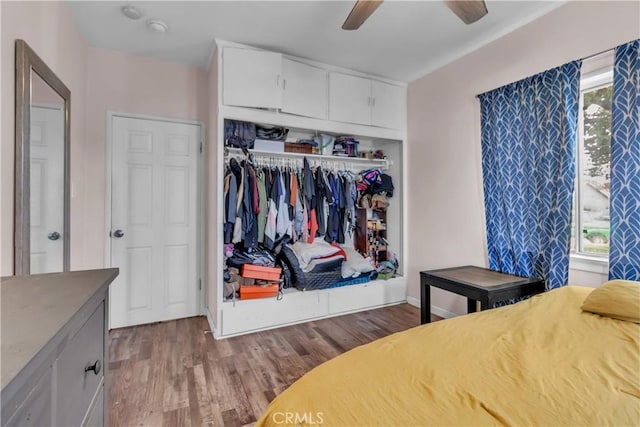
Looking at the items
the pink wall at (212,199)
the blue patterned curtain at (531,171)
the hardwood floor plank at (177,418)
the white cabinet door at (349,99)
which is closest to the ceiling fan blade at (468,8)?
the blue patterned curtain at (531,171)

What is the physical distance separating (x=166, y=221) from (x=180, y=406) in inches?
69.5

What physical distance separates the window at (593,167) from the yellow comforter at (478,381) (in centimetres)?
102

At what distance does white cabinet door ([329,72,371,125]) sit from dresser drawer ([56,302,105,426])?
8.75 feet

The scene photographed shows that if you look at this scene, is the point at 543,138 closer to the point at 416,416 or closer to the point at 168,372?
the point at 416,416

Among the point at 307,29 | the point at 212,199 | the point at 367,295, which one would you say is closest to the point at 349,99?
the point at 307,29

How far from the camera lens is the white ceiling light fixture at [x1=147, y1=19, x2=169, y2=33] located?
235 centimetres

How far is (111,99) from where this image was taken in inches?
110

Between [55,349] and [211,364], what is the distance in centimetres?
177

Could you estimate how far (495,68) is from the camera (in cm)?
260

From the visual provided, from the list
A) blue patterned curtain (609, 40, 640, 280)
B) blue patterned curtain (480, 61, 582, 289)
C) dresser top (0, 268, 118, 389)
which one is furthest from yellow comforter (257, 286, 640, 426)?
blue patterned curtain (480, 61, 582, 289)

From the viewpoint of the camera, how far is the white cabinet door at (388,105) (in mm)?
3369

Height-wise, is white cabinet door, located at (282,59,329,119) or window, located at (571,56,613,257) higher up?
white cabinet door, located at (282,59,329,119)

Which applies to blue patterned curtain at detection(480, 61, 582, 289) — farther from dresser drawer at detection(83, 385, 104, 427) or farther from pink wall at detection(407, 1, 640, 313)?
dresser drawer at detection(83, 385, 104, 427)

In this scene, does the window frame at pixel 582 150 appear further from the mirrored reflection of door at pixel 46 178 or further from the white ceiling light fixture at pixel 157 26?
the mirrored reflection of door at pixel 46 178
